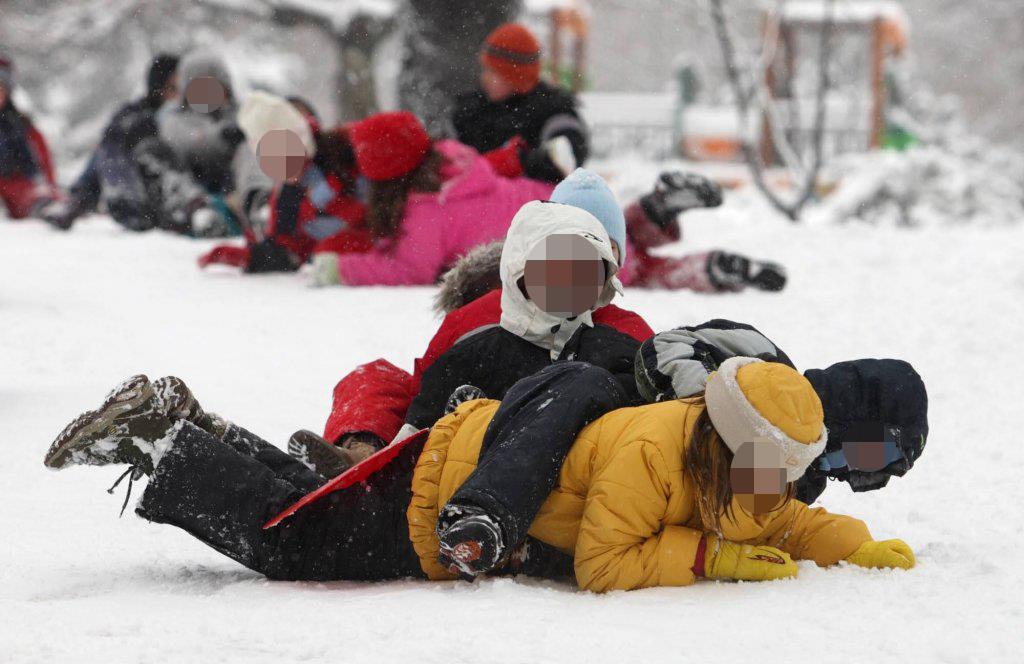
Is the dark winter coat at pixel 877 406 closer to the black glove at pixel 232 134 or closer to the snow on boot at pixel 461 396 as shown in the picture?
the snow on boot at pixel 461 396

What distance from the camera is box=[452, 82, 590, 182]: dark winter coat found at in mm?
6570

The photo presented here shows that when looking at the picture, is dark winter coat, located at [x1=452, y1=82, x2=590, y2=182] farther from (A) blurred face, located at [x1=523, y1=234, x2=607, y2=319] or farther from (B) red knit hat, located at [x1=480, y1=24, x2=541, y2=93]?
(A) blurred face, located at [x1=523, y1=234, x2=607, y2=319]

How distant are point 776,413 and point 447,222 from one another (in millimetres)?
3776

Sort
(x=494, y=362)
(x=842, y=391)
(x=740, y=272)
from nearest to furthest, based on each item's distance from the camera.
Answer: (x=842, y=391) < (x=494, y=362) < (x=740, y=272)

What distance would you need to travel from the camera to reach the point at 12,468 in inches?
129

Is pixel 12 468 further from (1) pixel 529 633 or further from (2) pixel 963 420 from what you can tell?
(2) pixel 963 420

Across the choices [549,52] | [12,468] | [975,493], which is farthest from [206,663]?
[549,52]

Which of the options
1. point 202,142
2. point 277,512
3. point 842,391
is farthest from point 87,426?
point 202,142

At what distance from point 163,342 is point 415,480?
2662 millimetres

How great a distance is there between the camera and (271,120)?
673cm

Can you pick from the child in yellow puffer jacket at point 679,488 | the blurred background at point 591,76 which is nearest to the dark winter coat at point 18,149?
the blurred background at point 591,76

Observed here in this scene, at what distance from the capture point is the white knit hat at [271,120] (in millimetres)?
6574

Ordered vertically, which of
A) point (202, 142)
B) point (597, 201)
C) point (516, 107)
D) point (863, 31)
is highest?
point (863, 31)

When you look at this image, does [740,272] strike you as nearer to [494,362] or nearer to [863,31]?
[494,362]
